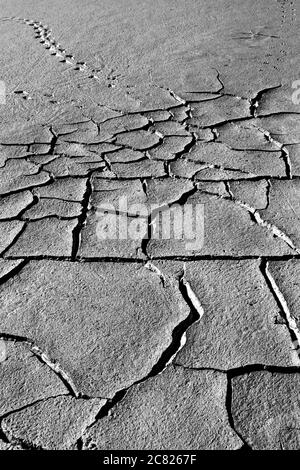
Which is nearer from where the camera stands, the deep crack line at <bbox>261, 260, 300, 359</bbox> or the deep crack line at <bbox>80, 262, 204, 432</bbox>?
the deep crack line at <bbox>80, 262, 204, 432</bbox>

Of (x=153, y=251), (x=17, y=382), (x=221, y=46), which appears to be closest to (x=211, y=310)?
(x=153, y=251)

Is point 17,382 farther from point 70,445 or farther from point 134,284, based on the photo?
point 134,284

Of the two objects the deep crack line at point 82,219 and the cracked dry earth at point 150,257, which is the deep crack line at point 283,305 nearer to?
the cracked dry earth at point 150,257

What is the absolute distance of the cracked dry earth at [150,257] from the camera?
5.85 feet

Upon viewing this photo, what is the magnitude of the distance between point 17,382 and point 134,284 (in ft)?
1.92

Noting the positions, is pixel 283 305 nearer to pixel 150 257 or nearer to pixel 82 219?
pixel 150 257

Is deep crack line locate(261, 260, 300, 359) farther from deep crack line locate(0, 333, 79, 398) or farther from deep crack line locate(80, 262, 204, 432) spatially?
deep crack line locate(0, 333, 79, 398)

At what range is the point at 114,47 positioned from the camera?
488cm

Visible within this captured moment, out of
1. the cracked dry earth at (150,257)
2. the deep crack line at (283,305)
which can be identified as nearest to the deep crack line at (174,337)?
the cracked dry earth at (150,257)

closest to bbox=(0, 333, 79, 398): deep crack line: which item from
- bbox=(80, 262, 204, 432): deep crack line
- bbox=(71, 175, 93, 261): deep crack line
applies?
bbox=(80, 262, 204, 432): deep crack line

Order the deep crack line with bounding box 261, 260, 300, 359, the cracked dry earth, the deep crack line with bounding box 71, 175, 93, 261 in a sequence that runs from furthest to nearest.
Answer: the deep crack line with bounding box 71, 175, 93, 261
the deep crack line with bounding box 261, 260, 300, 359
the cracked dry earth

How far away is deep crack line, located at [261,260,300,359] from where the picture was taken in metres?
2.00

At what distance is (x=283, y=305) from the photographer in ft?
7.04

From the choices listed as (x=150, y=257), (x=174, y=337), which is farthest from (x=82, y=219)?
(x=174, y=337)
